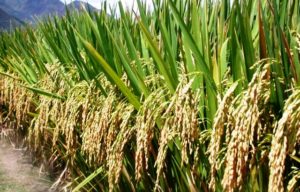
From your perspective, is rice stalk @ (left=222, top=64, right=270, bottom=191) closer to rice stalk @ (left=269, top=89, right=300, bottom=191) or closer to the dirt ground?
rice stalk @ (left=269, top=89, right=300, bottom=191)

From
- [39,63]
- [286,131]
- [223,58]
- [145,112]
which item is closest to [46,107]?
[39,63]

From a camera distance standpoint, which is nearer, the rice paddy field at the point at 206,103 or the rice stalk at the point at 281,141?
the rice stalk at the point at 281,141

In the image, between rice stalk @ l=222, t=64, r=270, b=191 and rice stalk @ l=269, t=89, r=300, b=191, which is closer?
rice stalk @ l=269, t=89, r=300, b=191

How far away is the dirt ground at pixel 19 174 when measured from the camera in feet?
16.9

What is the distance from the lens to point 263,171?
69.2 inches

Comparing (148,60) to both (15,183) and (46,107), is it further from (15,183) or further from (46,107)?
(15,183)

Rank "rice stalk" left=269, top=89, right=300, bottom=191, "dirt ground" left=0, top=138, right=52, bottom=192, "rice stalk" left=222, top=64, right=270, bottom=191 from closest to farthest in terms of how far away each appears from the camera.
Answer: "rice stalk" left=269, top=89, right=300, bottom=191
"rice stalk" left=222, top=64, right=270, bottom=191
"dirt ground" left=0, top=138, right=52, bottom=192

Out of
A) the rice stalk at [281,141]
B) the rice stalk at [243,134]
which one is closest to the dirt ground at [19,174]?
the rice stalk at [243,134]

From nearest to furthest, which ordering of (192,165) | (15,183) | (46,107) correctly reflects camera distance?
(192,165) → (46,107) → (15,183)

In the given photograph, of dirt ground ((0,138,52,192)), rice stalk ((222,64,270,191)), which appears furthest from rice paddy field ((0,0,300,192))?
dirt ground ((0,138,52,192))

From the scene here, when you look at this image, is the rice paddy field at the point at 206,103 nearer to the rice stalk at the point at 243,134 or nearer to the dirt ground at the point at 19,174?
the rice stalk at the point at 243,134

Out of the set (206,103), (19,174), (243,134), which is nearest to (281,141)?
(243,134)

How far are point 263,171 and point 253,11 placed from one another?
109 cm

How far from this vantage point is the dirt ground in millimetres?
5156
